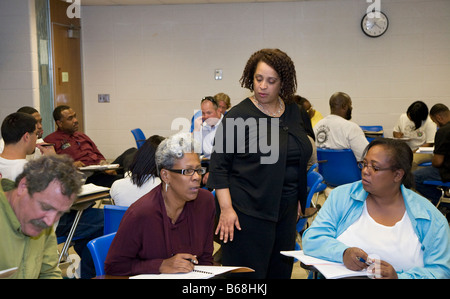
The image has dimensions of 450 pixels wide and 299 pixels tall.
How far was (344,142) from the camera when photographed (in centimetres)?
532

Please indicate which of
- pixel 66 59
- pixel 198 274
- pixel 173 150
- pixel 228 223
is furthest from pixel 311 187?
pixel 66 59

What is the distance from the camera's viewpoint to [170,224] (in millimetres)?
2178

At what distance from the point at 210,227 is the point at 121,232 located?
44cm

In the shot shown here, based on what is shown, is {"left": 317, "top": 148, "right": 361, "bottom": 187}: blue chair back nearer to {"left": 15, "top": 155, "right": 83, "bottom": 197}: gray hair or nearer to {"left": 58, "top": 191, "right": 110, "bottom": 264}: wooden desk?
{"left": 58, "top": 191, "right": 110, "bottom": 264}: wooden desk

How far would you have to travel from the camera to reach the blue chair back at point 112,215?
283cm

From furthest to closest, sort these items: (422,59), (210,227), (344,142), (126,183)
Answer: (422,59)
(344,142)
(126,183)
(210,227)

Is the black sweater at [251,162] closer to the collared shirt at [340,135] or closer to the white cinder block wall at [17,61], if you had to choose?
the collared shirt at [340,135]

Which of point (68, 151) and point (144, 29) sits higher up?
point (144, 29)

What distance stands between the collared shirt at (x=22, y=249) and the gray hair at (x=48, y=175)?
11cm

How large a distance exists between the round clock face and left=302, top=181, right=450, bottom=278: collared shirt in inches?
277

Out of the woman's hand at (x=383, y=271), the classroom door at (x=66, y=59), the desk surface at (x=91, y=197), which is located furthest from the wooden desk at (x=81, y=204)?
the classroom door at (x=66, y=59)

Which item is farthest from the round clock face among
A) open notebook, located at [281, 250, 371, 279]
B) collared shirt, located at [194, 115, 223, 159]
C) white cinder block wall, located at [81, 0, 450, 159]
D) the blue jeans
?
open notebook, located at [281, 250, 371, 279]
